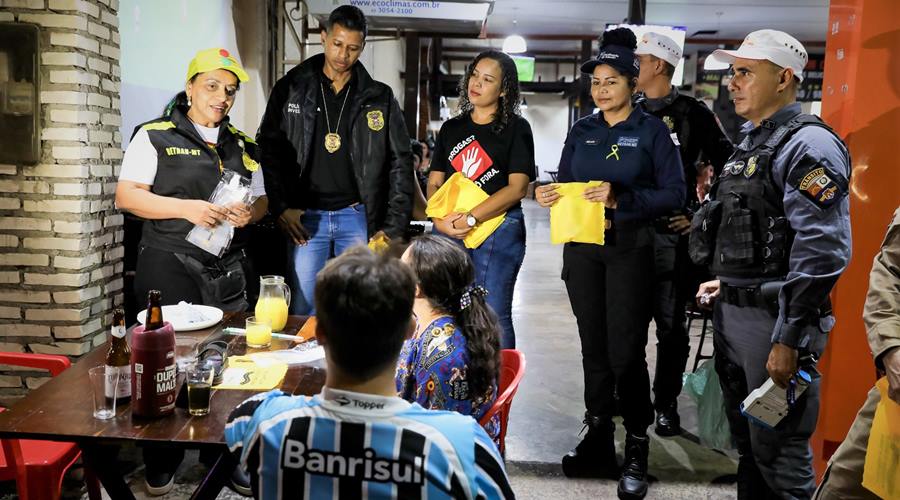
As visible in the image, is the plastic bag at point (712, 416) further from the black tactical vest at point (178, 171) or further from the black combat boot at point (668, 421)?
the black tactical vest at point (178, 171)

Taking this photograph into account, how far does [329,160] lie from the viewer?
10.6 ft

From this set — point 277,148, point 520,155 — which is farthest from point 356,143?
point 520,155

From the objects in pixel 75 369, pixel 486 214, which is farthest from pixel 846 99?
pixel 75 369

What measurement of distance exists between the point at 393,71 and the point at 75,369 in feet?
39.5

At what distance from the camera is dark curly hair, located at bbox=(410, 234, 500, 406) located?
181 centimetres

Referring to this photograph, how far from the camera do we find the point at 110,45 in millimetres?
3434

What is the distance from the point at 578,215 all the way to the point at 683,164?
2.80 feet

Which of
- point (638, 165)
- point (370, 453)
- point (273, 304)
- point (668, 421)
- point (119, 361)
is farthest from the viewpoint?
point (668, 421)

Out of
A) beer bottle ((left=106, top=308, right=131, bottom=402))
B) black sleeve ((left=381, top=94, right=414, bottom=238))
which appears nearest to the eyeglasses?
black sleeve ((left=381, top=94, right=414, bottom=238))

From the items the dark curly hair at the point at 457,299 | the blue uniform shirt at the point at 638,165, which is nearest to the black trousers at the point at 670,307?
the blue uniform shirt at the point at 638,165

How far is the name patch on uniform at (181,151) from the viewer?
9.16 ft

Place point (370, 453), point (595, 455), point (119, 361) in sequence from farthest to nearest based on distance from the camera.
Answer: point (595, 455)
point (119, 361)
point (370, 453)

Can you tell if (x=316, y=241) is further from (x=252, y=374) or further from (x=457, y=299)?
(x=457, y=299)

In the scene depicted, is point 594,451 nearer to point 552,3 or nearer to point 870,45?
point 870,45
